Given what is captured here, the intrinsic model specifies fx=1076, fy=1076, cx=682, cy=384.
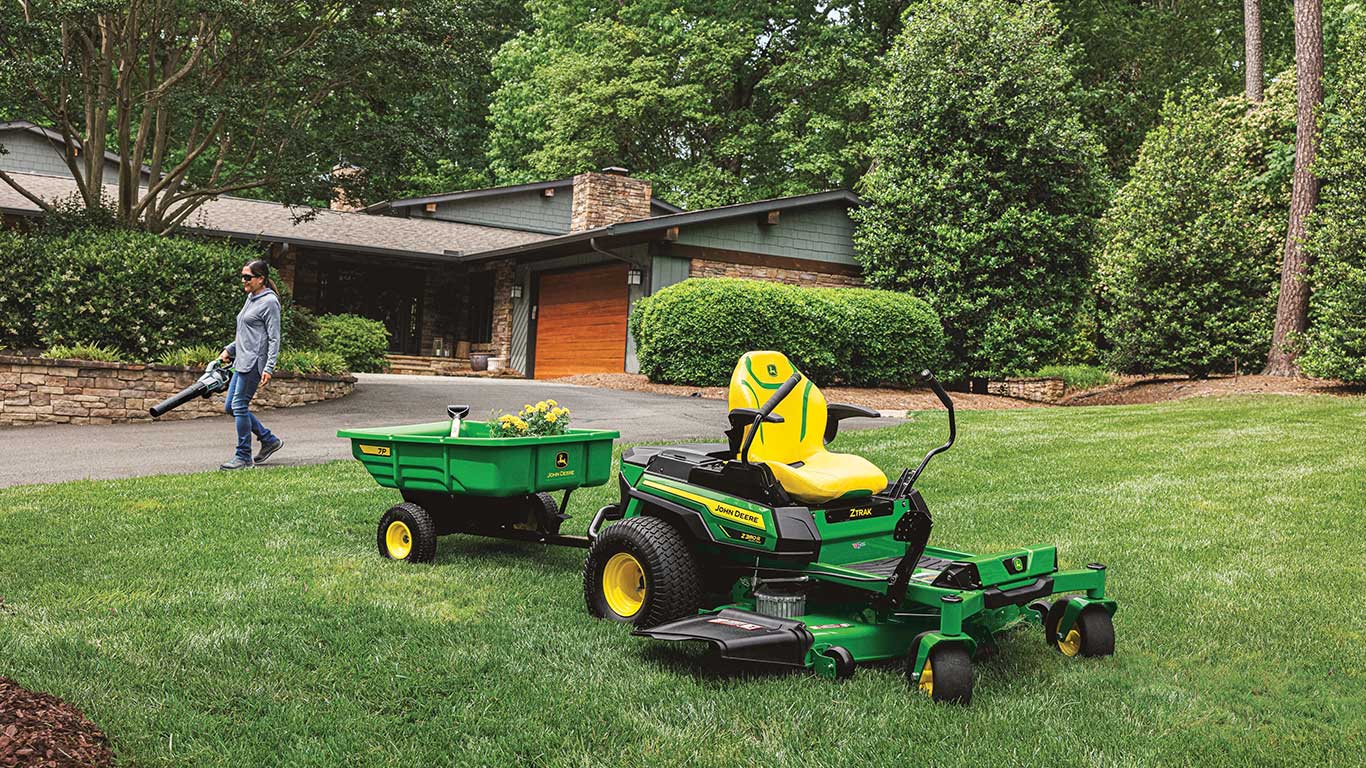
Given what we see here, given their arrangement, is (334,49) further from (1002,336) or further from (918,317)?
(1002,336)

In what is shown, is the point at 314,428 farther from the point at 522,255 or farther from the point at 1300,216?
the point at 1300,216

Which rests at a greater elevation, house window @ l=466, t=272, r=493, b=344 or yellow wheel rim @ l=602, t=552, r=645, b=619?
house window @ l=466, t=272, r=493, b=344

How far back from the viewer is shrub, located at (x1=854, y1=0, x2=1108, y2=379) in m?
20.3

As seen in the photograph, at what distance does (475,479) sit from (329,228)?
2220 cm

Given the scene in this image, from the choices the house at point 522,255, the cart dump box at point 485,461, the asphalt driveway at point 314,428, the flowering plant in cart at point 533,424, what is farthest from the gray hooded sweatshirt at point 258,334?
the house at point 522,255

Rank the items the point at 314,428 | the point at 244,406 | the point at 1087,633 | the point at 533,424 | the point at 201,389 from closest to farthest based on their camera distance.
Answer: the point at 1087,633, the point at 533,424, the point at 201,389, the point at 244,406, the point at 314,428

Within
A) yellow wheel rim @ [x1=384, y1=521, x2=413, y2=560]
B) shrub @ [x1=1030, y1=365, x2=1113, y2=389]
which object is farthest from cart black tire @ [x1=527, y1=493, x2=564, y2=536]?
shrub @ [x1=1030, y1=365, x2=1113, y2=389]

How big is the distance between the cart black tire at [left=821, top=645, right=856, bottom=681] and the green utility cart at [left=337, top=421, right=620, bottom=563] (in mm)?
1923

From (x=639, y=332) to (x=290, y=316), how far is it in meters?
5.63

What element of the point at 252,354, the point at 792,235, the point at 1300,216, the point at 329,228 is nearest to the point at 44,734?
the point at 252,354

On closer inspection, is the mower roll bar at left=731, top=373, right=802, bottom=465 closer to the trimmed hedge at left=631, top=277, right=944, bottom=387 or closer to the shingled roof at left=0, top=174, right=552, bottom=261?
the trimmed hedge at left=631, top=277, right=944, bottom=387

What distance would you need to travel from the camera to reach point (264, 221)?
24.8m

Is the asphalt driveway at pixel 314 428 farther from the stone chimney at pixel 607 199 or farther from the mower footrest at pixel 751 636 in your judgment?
the stone chimney at pixel 607 199

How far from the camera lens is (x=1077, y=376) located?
67.9ft
